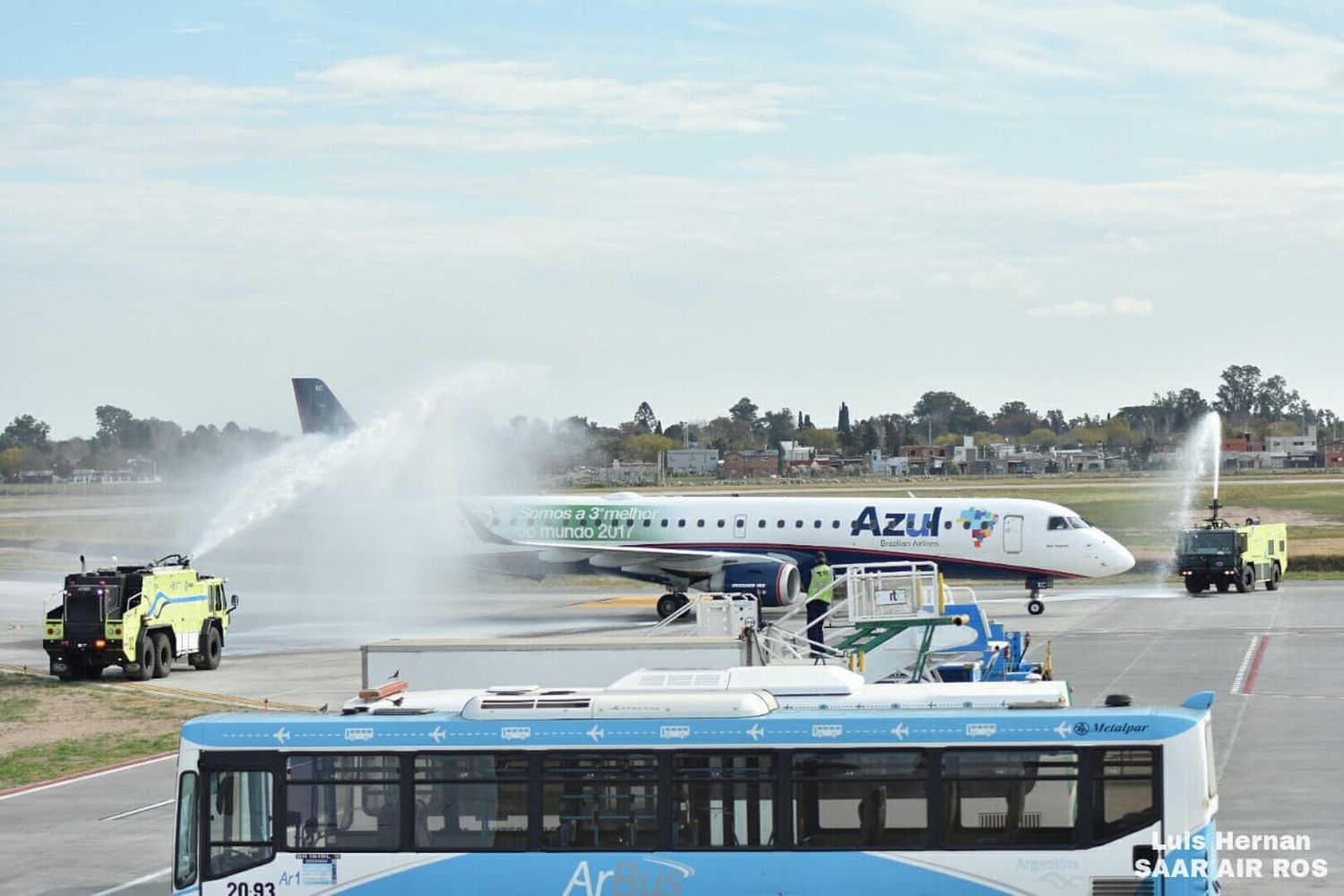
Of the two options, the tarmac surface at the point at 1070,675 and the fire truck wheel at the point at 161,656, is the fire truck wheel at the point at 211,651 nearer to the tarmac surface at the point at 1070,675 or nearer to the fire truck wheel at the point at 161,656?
the tarmac surface at the point at 1070,675

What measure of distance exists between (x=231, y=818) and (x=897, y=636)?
1231 cm

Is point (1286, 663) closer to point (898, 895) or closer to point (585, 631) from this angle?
point (585, 631)

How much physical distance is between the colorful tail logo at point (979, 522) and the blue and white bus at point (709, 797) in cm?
3616

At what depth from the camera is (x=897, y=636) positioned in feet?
83.0

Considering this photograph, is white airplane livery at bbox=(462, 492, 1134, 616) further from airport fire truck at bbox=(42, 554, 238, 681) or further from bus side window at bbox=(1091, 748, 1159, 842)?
bus side window at bbox=(1091, 748, 1159, 842)

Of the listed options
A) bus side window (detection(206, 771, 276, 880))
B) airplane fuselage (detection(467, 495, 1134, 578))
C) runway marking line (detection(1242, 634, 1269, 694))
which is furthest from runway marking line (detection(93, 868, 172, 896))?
airplane fuselage (detection(467, 495, 1134, 578))

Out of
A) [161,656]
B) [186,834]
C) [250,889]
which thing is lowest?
[161,656]

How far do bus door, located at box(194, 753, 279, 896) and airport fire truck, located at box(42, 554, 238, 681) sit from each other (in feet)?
79.2

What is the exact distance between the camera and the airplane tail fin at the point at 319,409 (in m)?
59.0

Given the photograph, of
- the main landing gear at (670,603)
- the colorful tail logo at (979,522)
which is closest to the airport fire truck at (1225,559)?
the colorful tail logo at (979,522)

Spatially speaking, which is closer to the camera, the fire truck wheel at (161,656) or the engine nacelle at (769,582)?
the fire truck wheel at (161,656)

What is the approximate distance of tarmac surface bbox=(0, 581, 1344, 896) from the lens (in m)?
21.8

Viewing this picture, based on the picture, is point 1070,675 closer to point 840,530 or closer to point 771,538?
point 840,530

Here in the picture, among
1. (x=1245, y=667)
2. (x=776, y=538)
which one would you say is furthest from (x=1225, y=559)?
(x=1245, y=667)
